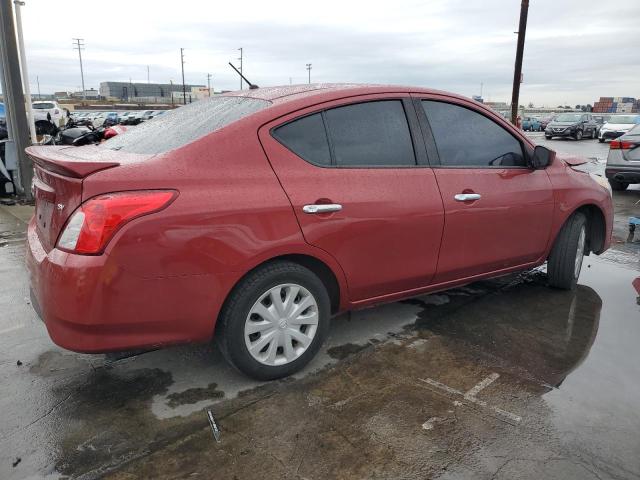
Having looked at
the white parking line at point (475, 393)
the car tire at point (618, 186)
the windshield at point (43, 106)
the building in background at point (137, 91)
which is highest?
the building in background at point (137, 91)

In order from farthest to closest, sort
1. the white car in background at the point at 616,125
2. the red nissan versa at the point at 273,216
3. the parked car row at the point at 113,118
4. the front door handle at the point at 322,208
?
the white car in background at the point at 616,125
the parked car row at the point at 113,118
the front door handle at the point at 322,208
the red nissan versa at the point at 273,216

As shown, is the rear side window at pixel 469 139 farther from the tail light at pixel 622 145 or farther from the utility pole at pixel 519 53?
the utility pole at pixel 519 53

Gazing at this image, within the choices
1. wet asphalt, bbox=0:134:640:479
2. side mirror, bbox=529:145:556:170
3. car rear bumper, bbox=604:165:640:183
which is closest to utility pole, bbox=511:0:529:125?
car rear bumper, bbox=604:165:640:183

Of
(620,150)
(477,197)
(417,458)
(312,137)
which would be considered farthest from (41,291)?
(620,150)

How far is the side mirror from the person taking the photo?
3.97m

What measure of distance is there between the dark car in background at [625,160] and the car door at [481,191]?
6.72 metres

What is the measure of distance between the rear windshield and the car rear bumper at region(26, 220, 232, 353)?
Result: 712 mm

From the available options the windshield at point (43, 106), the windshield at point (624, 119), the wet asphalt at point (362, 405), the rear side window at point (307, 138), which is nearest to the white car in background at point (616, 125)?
the windshield at point (624, 119)

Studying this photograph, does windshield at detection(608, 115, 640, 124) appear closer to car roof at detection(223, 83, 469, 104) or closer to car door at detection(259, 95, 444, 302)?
car roof at detection(223, 83, 469, 104)

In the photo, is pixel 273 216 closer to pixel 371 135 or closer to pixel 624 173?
pixel 371 135

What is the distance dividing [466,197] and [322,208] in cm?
115

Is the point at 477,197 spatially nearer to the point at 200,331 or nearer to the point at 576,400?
the point at 576,400

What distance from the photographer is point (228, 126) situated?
280 cm

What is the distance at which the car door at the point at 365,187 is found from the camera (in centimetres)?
288
